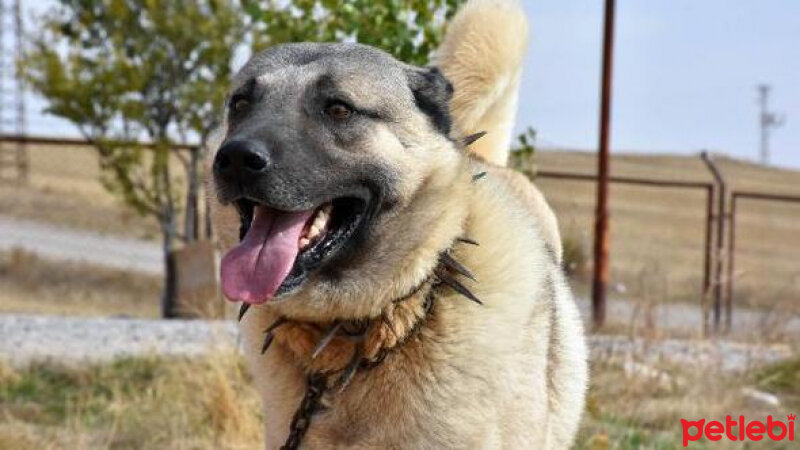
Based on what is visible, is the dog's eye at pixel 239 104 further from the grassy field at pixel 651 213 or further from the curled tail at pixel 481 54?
the grassy field at pixel 651 213

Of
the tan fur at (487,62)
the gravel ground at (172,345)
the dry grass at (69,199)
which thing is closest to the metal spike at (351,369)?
the tan fur at (487,62)

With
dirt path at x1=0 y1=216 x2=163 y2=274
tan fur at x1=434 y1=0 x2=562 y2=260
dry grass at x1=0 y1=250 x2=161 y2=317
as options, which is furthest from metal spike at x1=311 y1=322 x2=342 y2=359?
dirt path at x1=0 y1=216 x2=163 y2=274

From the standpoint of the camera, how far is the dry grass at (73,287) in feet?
49.5

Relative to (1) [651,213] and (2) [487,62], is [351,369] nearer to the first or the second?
(2) [487,62]

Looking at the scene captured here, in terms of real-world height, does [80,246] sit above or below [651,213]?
below

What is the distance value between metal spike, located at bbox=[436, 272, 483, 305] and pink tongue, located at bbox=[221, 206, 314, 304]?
426 millimetres

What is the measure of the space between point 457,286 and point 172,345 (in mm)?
→ 4641

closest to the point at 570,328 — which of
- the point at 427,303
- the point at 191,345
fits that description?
the point at 427,303

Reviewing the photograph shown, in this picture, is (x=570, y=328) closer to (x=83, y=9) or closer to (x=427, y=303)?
(x=427, y=303)

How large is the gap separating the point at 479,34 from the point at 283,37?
2304 millimetres

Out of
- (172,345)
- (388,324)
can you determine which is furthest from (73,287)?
(388,324)

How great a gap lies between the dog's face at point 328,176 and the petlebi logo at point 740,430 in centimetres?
298

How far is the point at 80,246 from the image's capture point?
20.0 meters

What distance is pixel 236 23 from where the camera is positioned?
44.3 ft
